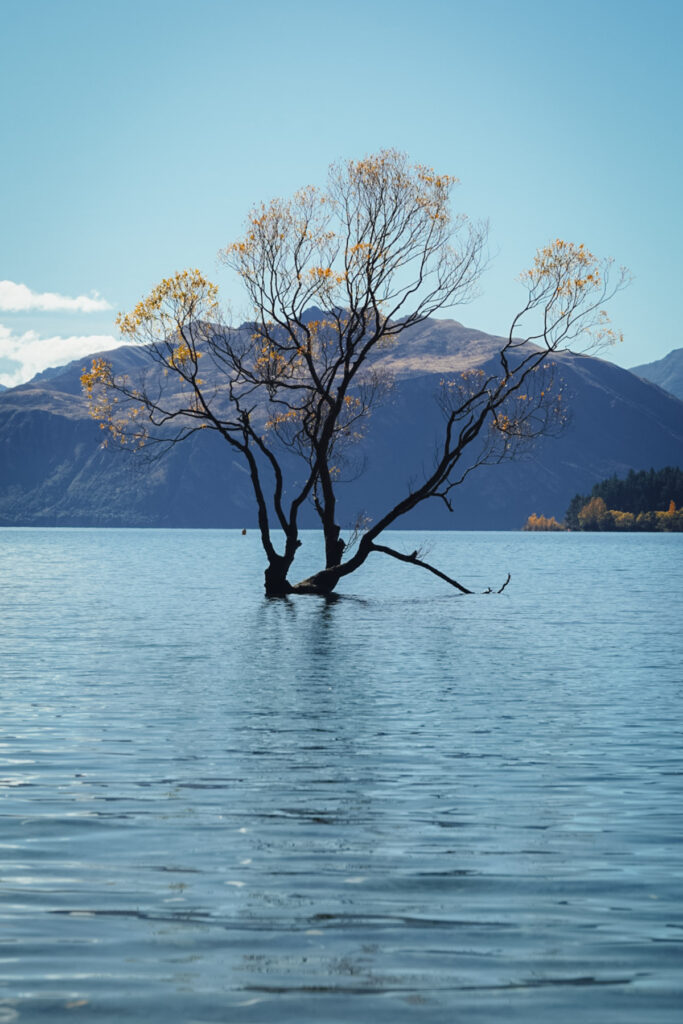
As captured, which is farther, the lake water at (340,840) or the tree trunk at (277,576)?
the tree trunk at (277,576)

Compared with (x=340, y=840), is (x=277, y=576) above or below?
above

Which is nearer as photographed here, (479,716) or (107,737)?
(107,737)

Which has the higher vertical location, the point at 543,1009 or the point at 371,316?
the point at 371,316

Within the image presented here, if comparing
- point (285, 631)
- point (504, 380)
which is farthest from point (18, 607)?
point (504, 380)

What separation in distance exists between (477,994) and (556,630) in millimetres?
36072

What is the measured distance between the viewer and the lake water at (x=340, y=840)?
24.0 ft

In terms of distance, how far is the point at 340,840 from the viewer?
11602 millimetres

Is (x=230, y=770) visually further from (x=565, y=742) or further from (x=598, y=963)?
(x=598, y=963)

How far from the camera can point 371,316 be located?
159 feet

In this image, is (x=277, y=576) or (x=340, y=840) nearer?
(x=340, y=840)

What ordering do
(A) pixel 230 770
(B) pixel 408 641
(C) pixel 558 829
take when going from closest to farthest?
(C) pixel 558 829 → (A) pixel 230 770 → (B) pixel 408 641

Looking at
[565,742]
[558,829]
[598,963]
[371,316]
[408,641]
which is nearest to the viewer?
[598,963]

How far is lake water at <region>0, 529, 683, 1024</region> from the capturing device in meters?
7.31

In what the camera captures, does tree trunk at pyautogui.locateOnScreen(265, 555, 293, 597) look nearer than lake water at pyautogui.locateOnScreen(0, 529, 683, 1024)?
No
